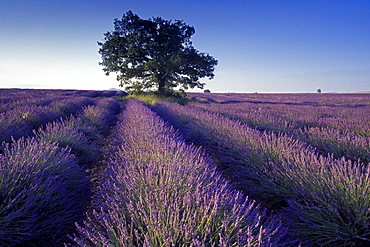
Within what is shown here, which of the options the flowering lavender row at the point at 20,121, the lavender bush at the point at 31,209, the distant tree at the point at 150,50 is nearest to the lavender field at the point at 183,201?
the lavender bush at the point at 31,209

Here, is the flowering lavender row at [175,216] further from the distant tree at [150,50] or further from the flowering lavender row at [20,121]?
the distant tree at [150,50]

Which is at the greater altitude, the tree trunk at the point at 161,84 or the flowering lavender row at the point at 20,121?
the tree trunk at the point at 161,84

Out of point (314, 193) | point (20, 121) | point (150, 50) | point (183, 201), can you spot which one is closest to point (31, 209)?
point (183, 201)

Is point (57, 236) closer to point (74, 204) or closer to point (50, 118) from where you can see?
point (74, 204)

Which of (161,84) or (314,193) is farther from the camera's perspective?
(161,84)

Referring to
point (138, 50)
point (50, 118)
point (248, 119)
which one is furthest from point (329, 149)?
point (138, 50)

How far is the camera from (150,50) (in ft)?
50.1

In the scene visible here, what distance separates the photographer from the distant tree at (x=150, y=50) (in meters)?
14.5

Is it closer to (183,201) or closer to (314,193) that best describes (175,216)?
(183,201)

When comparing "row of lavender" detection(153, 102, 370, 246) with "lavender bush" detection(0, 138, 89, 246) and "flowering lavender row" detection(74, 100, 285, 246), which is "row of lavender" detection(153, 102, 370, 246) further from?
"lavender bush" detection(0, 138, 89, 246)

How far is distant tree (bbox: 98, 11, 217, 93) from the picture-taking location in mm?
14508

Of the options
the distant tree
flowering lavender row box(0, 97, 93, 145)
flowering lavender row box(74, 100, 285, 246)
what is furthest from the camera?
the distant tree

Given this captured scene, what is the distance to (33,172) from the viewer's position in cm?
175

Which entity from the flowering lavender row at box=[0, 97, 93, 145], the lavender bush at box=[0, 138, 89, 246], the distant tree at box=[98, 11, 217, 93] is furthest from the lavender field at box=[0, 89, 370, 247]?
the distant tree at box=[98, 11, 217, 93]
